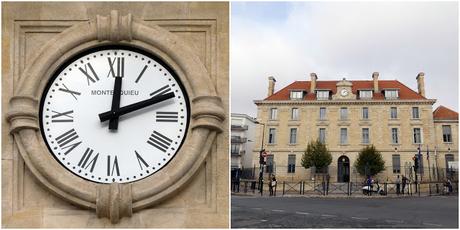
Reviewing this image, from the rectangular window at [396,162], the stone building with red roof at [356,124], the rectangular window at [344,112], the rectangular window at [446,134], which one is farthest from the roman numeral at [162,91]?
the rectangular window at [396,162]

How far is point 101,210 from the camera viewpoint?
6.70ft

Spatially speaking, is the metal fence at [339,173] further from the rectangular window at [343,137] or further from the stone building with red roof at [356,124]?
the rectangular window at [343,137]

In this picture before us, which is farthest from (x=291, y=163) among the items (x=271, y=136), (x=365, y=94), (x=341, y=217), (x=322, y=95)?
(x=341, y=217)

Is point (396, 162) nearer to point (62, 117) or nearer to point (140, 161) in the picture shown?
point (140, 161)

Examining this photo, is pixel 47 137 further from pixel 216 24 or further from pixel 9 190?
pixel 216 24

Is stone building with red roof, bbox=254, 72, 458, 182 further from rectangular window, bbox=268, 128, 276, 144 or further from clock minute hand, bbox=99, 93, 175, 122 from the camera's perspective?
clock minute hand, bbox=99, 93, 175, 122

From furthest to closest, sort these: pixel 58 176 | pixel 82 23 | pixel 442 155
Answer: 1. pixel 442 155
2. pixel 82 23
3. pixel 58 176

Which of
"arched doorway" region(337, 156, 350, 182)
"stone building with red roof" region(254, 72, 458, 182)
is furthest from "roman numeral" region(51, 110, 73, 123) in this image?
"arched doorway" region(337, 156, 350, 182)

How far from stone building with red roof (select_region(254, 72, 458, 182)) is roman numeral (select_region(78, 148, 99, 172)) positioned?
17130 millimetres

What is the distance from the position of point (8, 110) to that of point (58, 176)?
34cm

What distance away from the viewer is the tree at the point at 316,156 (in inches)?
1057

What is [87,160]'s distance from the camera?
2.09 meters

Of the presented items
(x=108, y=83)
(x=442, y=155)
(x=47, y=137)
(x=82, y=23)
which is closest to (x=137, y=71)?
(x=108, y=83)

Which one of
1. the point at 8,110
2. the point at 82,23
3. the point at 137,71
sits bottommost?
the point at 8,110
